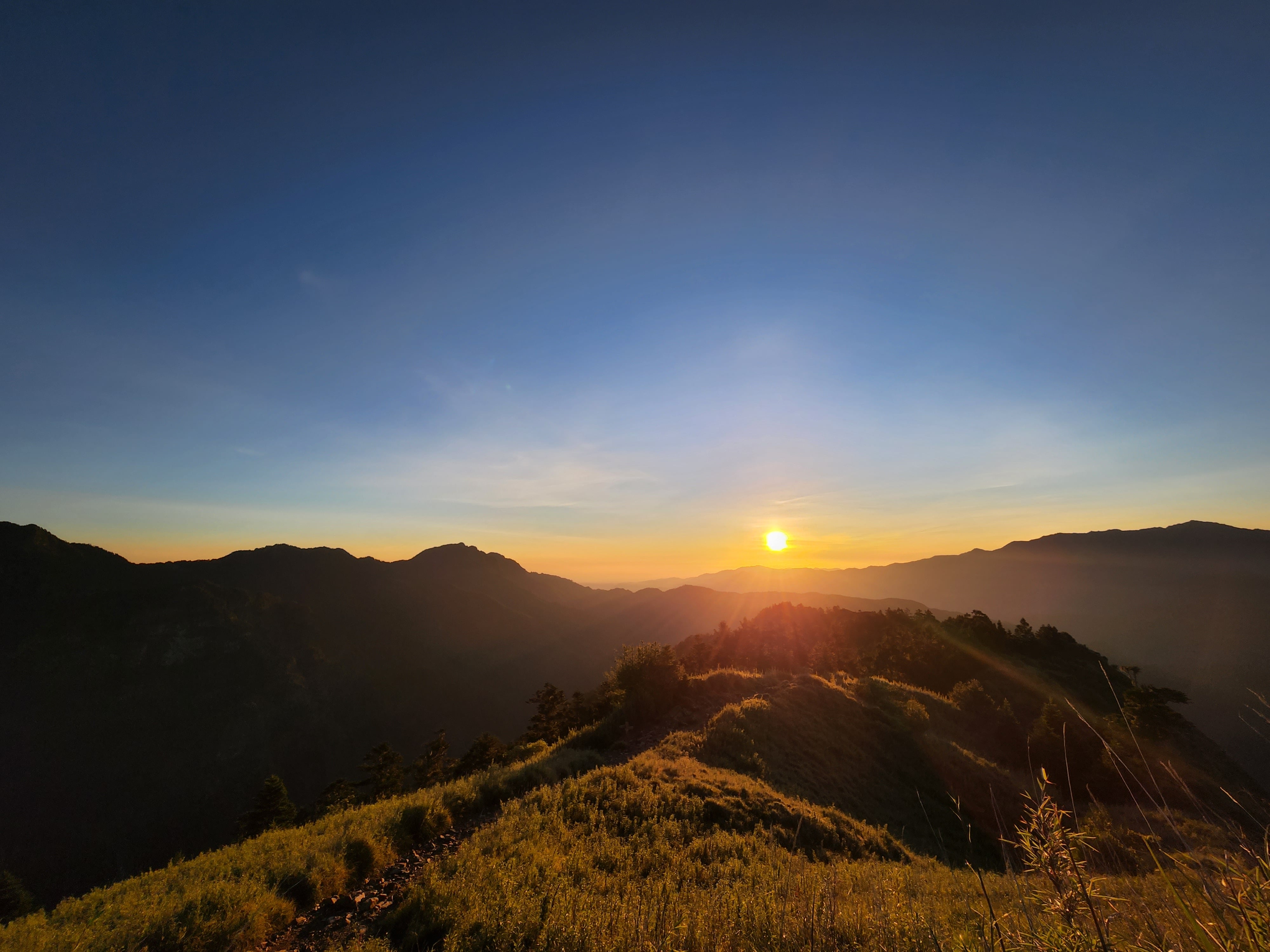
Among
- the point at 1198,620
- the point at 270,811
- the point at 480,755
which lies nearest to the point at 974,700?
the point at 480,755

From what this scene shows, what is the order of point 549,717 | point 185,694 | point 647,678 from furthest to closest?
point 185,694
point 549,717
point 647,678

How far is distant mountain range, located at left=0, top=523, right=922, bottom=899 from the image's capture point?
9381 cm

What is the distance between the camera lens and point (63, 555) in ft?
492

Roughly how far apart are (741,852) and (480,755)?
38.7 meters

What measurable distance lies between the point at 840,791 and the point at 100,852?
447 feet

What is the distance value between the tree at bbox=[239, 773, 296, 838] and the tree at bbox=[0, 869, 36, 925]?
1351cm

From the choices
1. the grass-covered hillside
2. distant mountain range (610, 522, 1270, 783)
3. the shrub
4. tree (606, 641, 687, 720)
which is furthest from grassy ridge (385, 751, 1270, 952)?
distant mountain range (610, 522, 1270, 783)

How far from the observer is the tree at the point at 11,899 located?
3875cm

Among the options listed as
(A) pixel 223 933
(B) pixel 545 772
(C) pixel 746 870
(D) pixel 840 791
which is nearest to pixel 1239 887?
(C) pixel 746 870

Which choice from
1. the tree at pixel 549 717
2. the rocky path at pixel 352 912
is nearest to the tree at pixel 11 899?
the tree at pixel 549 717

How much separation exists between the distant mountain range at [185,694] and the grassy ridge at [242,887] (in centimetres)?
7006

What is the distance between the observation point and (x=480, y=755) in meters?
42.4

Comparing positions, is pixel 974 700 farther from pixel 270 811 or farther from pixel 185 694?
pixel 185 694

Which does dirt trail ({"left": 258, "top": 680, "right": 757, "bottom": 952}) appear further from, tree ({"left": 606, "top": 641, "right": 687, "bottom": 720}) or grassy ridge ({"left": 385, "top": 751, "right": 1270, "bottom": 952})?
tree ({"left": 606, "top": 641, "right": 687, "bottom": 720})
